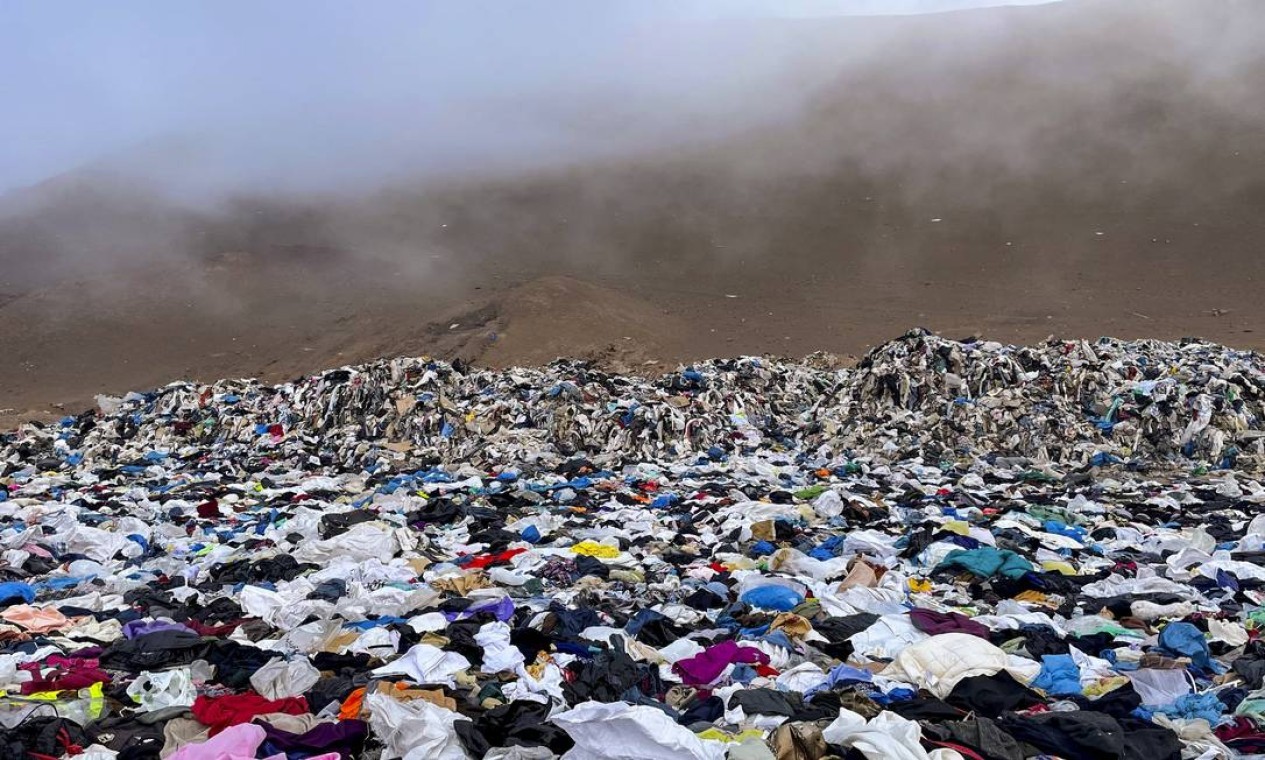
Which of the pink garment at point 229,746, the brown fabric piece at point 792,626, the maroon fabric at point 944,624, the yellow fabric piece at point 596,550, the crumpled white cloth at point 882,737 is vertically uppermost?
the crumpled white cloth at point 882,737

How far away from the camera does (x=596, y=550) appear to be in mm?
6211

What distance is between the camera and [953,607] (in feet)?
16.4

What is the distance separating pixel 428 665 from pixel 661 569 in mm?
2063

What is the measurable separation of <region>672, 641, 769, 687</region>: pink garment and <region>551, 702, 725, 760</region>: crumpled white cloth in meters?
0.87

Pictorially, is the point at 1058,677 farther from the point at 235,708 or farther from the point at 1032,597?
the point at 235,708

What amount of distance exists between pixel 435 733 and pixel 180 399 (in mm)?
10341

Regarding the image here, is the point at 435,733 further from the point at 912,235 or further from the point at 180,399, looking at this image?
the point at 912,235

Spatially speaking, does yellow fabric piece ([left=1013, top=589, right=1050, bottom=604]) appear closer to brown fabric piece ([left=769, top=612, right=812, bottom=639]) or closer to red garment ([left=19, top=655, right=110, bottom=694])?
brown fabric piece ([left=769, top=612, right=812, bottom=639])

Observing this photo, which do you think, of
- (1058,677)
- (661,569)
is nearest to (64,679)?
(661,569)

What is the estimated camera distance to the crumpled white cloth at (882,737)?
2.92 m

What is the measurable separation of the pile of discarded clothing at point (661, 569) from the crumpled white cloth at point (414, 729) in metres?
0.01

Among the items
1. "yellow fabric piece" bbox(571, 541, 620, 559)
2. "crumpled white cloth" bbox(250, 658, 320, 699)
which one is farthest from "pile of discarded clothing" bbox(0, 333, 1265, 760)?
"yellow fabric piece" bbox(571, 541, 620, 559)

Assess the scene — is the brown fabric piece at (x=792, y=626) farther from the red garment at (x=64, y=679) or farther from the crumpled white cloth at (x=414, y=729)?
the red garment at (x=64, y=679)


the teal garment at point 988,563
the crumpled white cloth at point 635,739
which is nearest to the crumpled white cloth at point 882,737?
the crumpled white cloth at point 635,739
